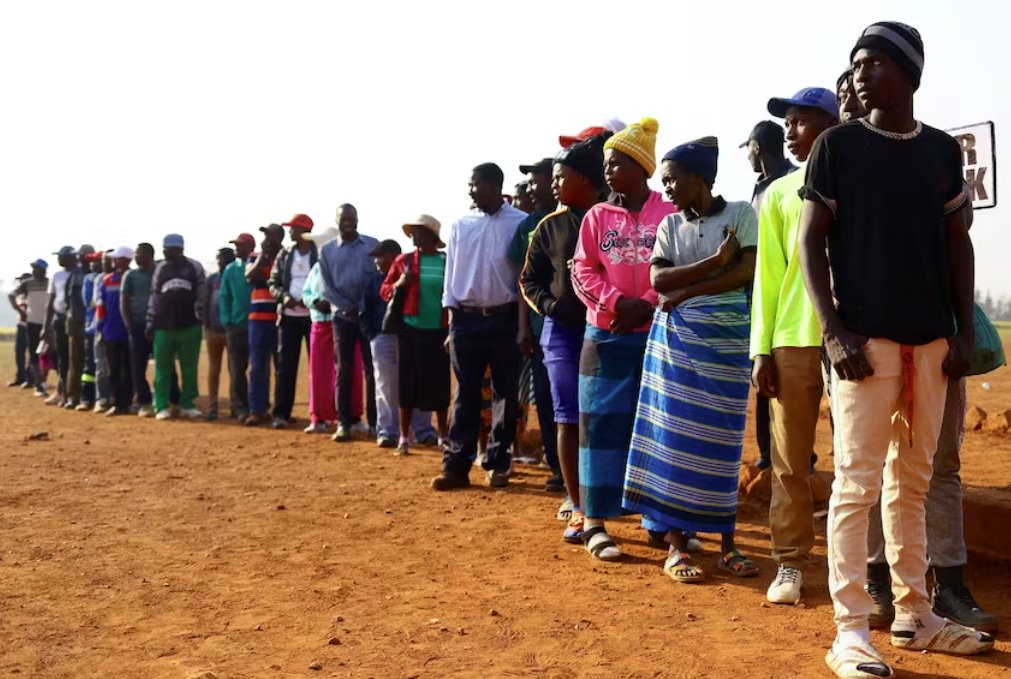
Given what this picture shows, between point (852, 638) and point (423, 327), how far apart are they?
19.5 ft

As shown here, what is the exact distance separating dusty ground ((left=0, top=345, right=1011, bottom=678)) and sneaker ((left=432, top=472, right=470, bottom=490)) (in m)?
0.15

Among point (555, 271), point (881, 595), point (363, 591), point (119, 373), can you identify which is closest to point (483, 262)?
point (555, 271)

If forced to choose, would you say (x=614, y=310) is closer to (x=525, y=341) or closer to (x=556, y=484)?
(x=525, y=341)

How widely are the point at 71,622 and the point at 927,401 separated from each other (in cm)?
349

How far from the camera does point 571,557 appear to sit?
18.3 feet

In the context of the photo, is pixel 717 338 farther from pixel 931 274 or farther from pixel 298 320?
pixel 298 320

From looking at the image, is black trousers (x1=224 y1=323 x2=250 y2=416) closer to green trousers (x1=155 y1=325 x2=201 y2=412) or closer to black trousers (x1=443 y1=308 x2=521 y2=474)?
green trousers (x1=155 y1=325 x2=201 y2=412)

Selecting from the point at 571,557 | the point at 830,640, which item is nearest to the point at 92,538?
the point at 571,557

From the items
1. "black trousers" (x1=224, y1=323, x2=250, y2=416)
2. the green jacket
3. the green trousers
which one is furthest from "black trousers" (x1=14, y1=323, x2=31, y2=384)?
the green jacket

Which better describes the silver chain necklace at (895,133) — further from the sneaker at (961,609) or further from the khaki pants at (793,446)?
the sneaker at (961,609)

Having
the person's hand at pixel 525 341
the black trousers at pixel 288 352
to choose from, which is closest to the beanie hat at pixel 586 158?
the person's hand at pixel 525 341

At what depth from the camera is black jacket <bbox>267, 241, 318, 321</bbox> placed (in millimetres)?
11664

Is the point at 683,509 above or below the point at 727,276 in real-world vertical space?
below

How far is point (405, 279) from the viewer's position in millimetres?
9148
